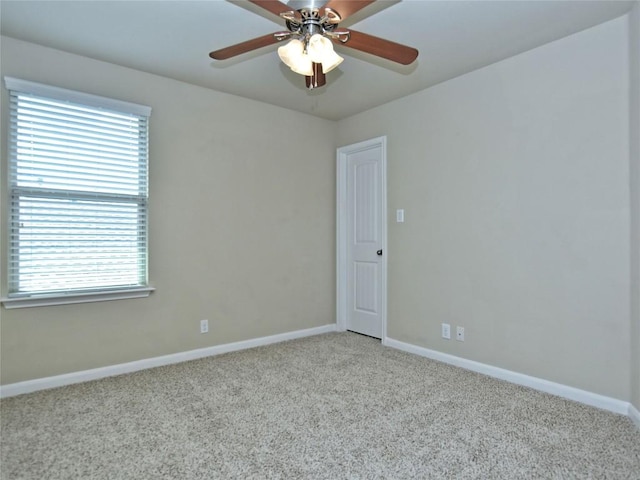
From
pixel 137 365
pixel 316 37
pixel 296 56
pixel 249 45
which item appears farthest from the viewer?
pixel 137 365

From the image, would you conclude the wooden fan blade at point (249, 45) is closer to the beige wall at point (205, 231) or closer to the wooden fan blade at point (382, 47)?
the wooden fan blade at point (382, 47)

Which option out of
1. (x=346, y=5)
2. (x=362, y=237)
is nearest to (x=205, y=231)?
(x=362, y=237)

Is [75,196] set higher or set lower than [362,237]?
higher

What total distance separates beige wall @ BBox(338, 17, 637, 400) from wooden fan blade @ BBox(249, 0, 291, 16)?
198 centimetres

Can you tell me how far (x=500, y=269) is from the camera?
2988 mm

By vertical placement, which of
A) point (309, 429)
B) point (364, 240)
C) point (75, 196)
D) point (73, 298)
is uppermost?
point (75, 196)

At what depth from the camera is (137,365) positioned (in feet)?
10.3

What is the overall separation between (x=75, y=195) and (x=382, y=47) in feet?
7.87

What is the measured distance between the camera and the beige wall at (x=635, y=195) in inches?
87.8

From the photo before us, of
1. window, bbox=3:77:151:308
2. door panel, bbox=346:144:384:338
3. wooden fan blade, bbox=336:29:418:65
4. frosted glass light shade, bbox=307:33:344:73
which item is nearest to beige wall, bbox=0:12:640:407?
window, bbox=3:77:151:308

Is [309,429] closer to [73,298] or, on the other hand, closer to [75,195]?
[73,298]

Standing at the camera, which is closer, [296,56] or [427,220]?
[296,56]

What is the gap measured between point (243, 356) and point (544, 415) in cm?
238

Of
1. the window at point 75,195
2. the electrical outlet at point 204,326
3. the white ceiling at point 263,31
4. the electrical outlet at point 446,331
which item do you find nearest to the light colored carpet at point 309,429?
the electrical outlet at point 446,331
